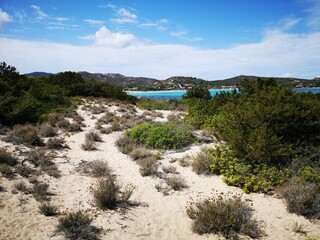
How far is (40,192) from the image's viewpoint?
231 inches

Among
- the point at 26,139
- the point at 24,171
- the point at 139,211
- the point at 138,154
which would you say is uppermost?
the point at 26,139

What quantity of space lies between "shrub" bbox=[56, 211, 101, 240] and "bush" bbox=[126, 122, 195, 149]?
6.03 meters

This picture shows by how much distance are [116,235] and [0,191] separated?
11.8 ft

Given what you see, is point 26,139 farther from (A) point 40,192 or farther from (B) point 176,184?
(B) point 176,184

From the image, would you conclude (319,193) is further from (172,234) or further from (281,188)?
(172,234)

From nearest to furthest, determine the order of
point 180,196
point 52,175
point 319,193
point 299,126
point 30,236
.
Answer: point 30,236, point 319,193, point 180,196, point 52,175, point 299,126

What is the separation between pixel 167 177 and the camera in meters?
7.39

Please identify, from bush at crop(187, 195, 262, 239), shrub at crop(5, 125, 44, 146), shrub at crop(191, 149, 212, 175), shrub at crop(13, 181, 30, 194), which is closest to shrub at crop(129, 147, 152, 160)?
shrub at crop(191, 149, 212, 175)

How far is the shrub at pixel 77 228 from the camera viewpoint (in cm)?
434

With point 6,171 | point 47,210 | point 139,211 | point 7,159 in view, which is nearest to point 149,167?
point 139,211

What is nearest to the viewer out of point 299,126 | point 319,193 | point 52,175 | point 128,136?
point 319,193

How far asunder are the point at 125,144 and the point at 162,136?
6.16ft

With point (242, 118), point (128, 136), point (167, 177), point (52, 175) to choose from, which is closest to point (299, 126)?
point (242, 118)

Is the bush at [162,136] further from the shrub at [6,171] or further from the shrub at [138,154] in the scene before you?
the shrub at [6,171]
